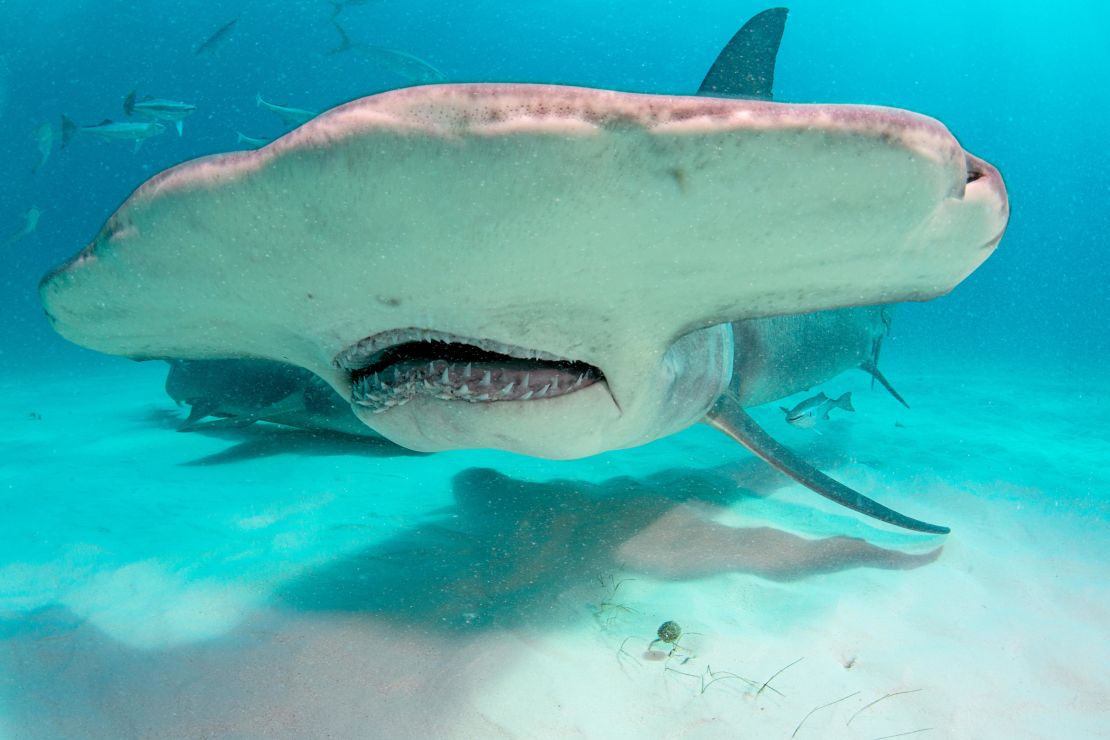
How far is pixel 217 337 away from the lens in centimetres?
211

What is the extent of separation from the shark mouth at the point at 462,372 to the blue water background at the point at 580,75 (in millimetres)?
24409

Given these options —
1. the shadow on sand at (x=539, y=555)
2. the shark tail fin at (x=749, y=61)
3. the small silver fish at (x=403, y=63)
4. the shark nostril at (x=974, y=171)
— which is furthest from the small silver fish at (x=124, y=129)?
the shark nostril at (x=974, y=171)

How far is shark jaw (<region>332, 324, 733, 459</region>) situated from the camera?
2102 mm

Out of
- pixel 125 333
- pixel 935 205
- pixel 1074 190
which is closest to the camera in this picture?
pixel 935 205

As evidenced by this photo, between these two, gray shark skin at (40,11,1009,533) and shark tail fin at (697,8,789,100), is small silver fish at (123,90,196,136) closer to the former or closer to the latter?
shark tail fin at (697,8,789,100)

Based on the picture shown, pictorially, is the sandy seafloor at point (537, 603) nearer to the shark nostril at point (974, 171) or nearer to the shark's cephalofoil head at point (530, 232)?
the shark's cephalofoil head at point (530, 232)

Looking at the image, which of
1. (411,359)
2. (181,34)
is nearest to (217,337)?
(411,359)

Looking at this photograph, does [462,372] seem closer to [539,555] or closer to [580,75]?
[539,555]

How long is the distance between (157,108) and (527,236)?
33.9ft

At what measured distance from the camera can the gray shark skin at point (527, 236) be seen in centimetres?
107

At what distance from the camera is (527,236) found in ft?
4.27

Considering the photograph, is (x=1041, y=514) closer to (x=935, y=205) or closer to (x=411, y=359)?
(x=935, y=205)

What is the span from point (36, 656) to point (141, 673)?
0.50m

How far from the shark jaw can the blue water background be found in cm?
2436
